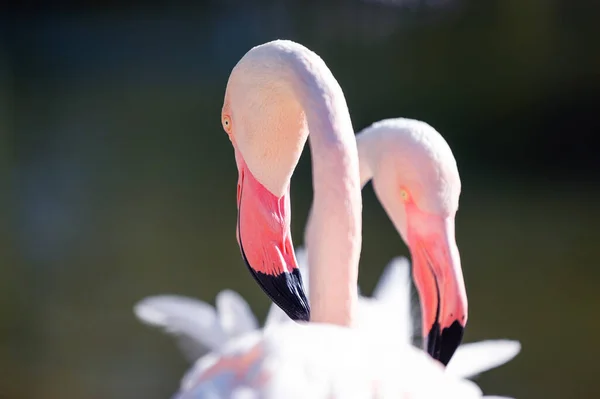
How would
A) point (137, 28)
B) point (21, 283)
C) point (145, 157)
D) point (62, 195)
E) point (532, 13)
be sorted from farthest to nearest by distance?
1. point (137, 28)
2. point (532, 13)
3. point (145, 157)
4. point (62, 195)
5. point (21, 283)

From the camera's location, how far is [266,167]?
1.70m

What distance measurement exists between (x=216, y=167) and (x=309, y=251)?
4523mm

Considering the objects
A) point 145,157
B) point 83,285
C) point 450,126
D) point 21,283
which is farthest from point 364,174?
point 450,126

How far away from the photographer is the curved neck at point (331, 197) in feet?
5.16

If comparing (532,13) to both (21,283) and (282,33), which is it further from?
(21,283)

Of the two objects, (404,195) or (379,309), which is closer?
(404,195)

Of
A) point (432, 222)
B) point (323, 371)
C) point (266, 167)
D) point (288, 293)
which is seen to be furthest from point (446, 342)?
point (323, 371)

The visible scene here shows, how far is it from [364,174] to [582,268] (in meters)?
2.92

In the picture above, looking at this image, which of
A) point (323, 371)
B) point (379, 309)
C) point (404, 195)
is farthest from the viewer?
point (379, 309)

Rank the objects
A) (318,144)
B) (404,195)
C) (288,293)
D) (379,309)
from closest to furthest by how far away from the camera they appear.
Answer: (318,144)
(288,293)
(404,195)
(379,309)

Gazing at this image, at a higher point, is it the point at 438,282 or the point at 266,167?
the point at 266,167

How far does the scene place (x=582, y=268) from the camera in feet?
15.1

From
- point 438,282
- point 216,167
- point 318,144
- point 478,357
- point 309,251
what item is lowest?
point 216,167

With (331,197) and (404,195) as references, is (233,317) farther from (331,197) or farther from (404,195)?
(331,197)
